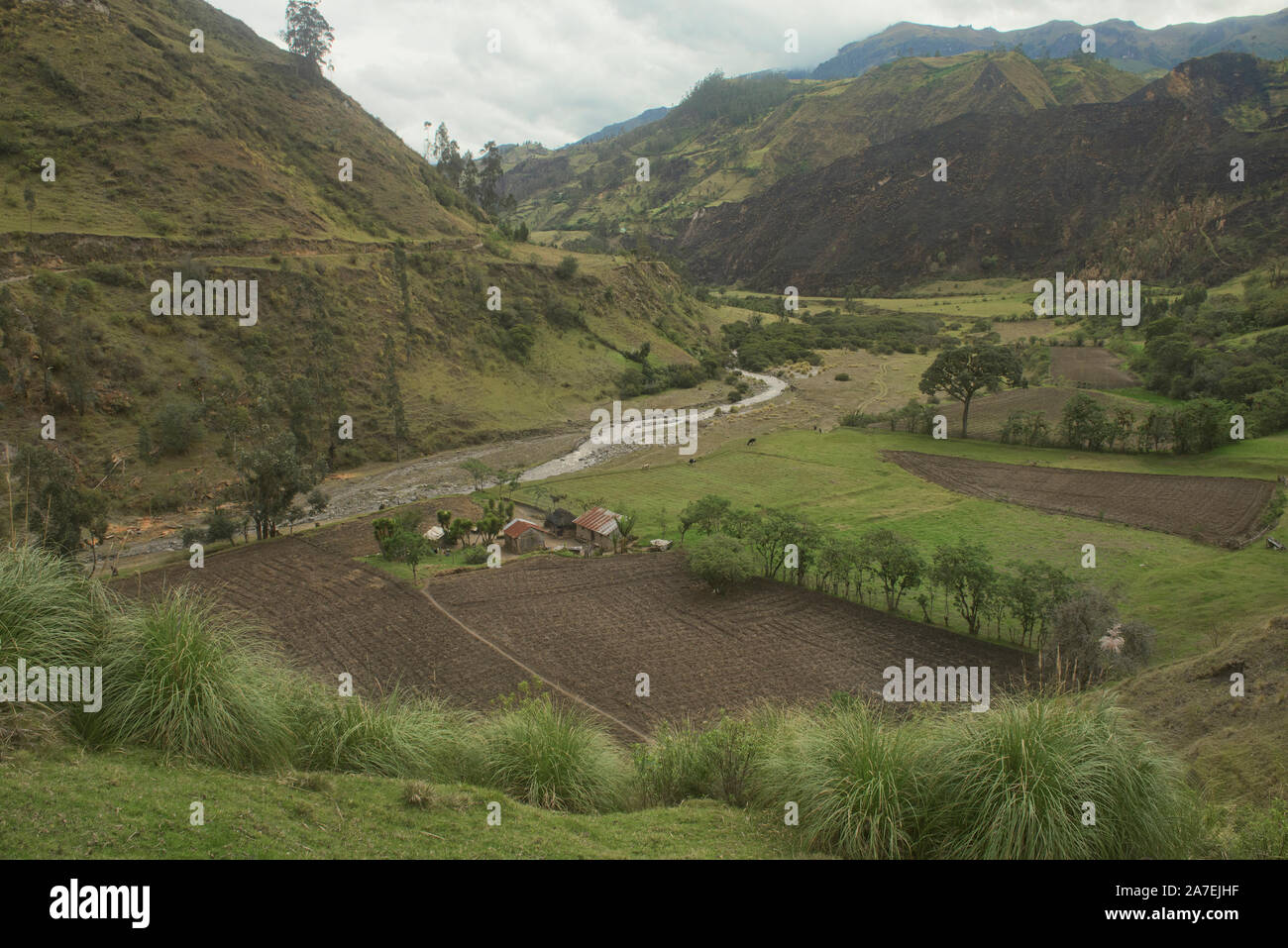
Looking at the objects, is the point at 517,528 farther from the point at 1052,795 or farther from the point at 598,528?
the point at 1052,795

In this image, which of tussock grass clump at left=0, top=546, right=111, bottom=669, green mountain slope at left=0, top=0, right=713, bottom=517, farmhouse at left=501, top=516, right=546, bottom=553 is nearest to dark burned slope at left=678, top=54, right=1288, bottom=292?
green mountain slope at left=0, top=0, right=713, bottom=517

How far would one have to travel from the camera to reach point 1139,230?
107 metres

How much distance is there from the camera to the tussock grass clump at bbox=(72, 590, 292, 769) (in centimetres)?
677

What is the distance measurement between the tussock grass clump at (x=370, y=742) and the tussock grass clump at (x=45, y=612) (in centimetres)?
219

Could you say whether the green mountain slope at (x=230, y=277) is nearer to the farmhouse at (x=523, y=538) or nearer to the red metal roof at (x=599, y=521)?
the farmhouse at (x=523, y=538)

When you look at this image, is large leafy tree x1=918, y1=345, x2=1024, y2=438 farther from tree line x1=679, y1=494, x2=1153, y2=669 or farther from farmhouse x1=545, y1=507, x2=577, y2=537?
farmhouse x1=545, y1=507, x2=577, y2=537

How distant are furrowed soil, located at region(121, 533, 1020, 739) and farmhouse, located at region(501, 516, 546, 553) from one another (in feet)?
8.86

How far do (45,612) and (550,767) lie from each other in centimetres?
564

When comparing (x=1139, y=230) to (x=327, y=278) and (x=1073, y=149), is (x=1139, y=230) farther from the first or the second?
(x=327, y=278)

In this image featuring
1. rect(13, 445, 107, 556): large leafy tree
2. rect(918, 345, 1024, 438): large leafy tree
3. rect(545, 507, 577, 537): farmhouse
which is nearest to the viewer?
rect(13, 445, 107, 556): large leafy tree

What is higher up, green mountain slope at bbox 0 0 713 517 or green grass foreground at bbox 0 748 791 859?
green mountain slope at bbox 0 0 713 517

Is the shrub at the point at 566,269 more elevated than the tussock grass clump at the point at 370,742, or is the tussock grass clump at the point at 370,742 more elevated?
the shrub at the point at 566,269

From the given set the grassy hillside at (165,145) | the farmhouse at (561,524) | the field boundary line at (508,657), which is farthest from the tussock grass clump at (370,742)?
the grassy hillside at (165,145)

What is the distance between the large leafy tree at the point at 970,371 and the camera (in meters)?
48.0
